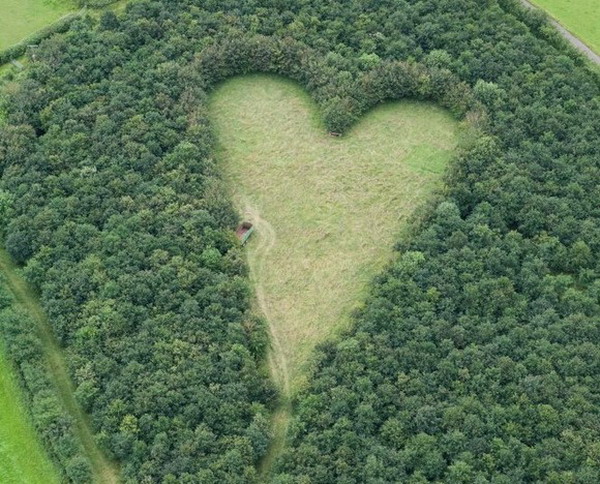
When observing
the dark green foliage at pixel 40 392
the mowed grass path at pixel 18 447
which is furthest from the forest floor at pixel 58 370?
the mowed grass path at pixel 18 447

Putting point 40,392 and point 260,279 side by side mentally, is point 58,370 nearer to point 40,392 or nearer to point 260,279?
point 40,392

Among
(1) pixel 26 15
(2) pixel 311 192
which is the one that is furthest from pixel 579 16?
(1) pixel 26 15

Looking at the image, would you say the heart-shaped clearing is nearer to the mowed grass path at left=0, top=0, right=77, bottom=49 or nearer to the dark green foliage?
the dark green foliage

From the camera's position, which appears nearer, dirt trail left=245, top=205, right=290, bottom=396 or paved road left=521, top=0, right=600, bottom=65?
dirt trail left=245, top=205, right=290, bottom=396

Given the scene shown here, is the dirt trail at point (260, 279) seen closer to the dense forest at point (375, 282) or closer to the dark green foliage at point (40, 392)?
the dense forest at point (375, 282)

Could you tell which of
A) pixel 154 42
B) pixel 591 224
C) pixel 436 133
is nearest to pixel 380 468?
pixel 591 224

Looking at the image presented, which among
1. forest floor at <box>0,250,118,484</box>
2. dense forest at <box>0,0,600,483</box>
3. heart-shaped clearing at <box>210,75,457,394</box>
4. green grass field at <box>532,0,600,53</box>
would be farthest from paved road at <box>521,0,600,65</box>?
forest floor at <box>0,250,118,484</box>
